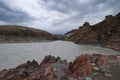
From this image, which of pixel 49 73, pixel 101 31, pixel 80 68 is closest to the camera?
pixel 49 73

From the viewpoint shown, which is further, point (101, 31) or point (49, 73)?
point (101, 31)

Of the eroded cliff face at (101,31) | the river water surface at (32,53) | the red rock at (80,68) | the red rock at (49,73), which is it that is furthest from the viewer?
the eroded cliff face at (101,31)

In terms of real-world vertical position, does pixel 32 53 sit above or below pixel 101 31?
below

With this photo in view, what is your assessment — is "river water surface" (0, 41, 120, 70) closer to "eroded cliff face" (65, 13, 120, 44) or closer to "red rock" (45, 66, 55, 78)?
"red rock" (45, 66, 55, 78)

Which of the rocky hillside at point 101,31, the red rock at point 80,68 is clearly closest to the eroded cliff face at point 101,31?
the rocky hillside at point 101,31

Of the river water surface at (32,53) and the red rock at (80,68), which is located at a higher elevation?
the red rock at (80,68)

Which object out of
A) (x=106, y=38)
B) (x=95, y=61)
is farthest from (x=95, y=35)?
(x=95, y=61)

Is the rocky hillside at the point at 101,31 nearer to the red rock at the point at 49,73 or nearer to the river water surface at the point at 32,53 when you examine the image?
the river water surface at the point at 32,53

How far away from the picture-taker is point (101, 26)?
10112 cm

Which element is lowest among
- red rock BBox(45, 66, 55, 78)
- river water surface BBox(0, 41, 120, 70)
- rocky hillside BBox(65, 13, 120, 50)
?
river water surface BBox(0, 41, 120, 70)

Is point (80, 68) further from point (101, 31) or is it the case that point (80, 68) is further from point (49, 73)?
point (101, 31)

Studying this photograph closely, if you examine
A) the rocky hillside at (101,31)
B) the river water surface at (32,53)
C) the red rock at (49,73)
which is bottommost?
the river water surface at (32,53)

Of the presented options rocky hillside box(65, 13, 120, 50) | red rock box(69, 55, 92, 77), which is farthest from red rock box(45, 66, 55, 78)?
rocky hillside box(65, 13, 120, 50)

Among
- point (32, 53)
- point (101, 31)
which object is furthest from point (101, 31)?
point (32, 53)
